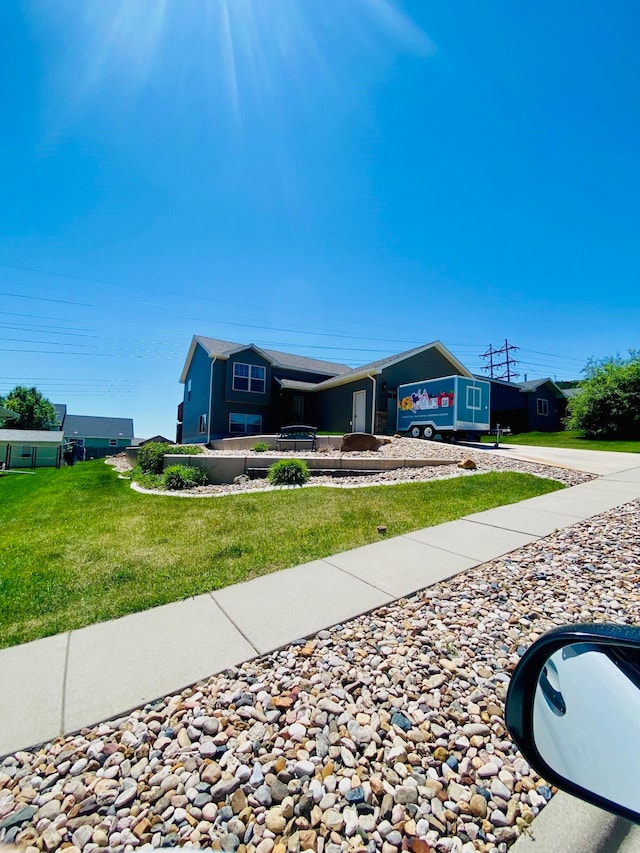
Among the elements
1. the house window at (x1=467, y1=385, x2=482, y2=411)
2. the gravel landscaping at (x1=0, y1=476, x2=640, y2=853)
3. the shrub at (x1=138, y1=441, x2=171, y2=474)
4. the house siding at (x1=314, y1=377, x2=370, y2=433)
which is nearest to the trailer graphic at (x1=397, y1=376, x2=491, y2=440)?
the house window at (x1=467, y1=385, x2=482, y2=411)

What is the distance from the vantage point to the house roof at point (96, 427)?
1887 inches

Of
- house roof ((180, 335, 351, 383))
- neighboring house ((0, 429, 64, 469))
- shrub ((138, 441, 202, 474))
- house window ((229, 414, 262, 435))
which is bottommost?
neighboring house ((0, 429, 64, 469))

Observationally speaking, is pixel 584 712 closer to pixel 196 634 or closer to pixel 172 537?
pixel 196 634

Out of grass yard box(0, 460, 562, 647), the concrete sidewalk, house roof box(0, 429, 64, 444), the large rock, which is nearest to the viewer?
the concrete sidewalk

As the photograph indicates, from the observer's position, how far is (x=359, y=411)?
18547 mm

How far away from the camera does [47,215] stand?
12953 mm

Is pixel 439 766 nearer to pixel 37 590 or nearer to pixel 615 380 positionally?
pixel 37 590

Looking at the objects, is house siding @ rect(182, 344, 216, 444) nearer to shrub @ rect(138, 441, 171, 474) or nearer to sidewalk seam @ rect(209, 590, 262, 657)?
shrub @ rect(138, 441, 171, 474)

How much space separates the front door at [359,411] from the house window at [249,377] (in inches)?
221

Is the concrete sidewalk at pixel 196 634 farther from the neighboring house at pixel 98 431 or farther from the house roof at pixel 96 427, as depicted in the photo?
the house roof at pixel 96 427

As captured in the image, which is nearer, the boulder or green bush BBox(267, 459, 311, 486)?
green bush BBox(267, 459, 311, 486)

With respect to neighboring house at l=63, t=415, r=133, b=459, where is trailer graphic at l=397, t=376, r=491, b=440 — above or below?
above

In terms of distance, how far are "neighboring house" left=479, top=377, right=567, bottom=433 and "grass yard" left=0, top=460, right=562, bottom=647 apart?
70.3 feet

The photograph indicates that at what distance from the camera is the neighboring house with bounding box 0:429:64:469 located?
92.7ft
